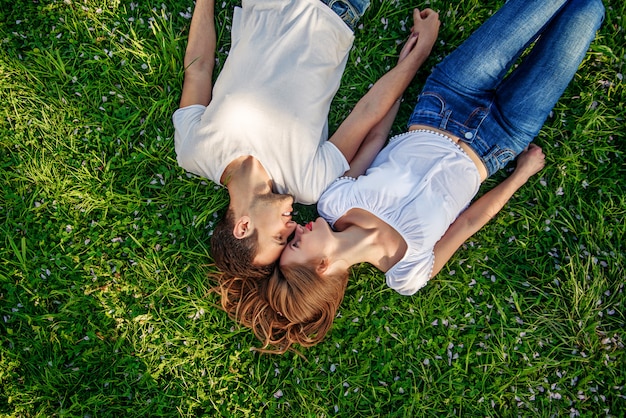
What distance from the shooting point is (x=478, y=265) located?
3973 millimetres

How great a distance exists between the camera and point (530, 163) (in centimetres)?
383

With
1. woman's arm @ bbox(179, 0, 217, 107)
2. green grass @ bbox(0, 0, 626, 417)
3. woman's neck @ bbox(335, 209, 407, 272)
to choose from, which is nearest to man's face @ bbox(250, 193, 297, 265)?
woman's neck @ bbox(335, 209, 407, 272)

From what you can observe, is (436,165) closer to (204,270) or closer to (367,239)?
(367,239)

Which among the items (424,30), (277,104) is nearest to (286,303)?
(277,104)

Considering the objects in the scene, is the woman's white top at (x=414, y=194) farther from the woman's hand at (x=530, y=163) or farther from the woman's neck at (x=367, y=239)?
the woman's hand at (x=530, y=163)

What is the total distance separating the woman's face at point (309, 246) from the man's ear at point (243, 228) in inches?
13.3

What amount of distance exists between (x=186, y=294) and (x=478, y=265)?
2755 mm

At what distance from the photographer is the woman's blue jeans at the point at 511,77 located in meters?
3.27

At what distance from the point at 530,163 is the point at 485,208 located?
620mm

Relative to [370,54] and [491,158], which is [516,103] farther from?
[370,54]

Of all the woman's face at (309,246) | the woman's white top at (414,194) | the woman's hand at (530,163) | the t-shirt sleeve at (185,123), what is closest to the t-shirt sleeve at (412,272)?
the woman's white top at (414,194)

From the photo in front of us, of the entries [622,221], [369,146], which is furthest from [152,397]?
[622,221]

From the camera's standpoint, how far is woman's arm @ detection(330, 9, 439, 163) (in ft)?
12.1

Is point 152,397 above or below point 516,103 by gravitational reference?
below
